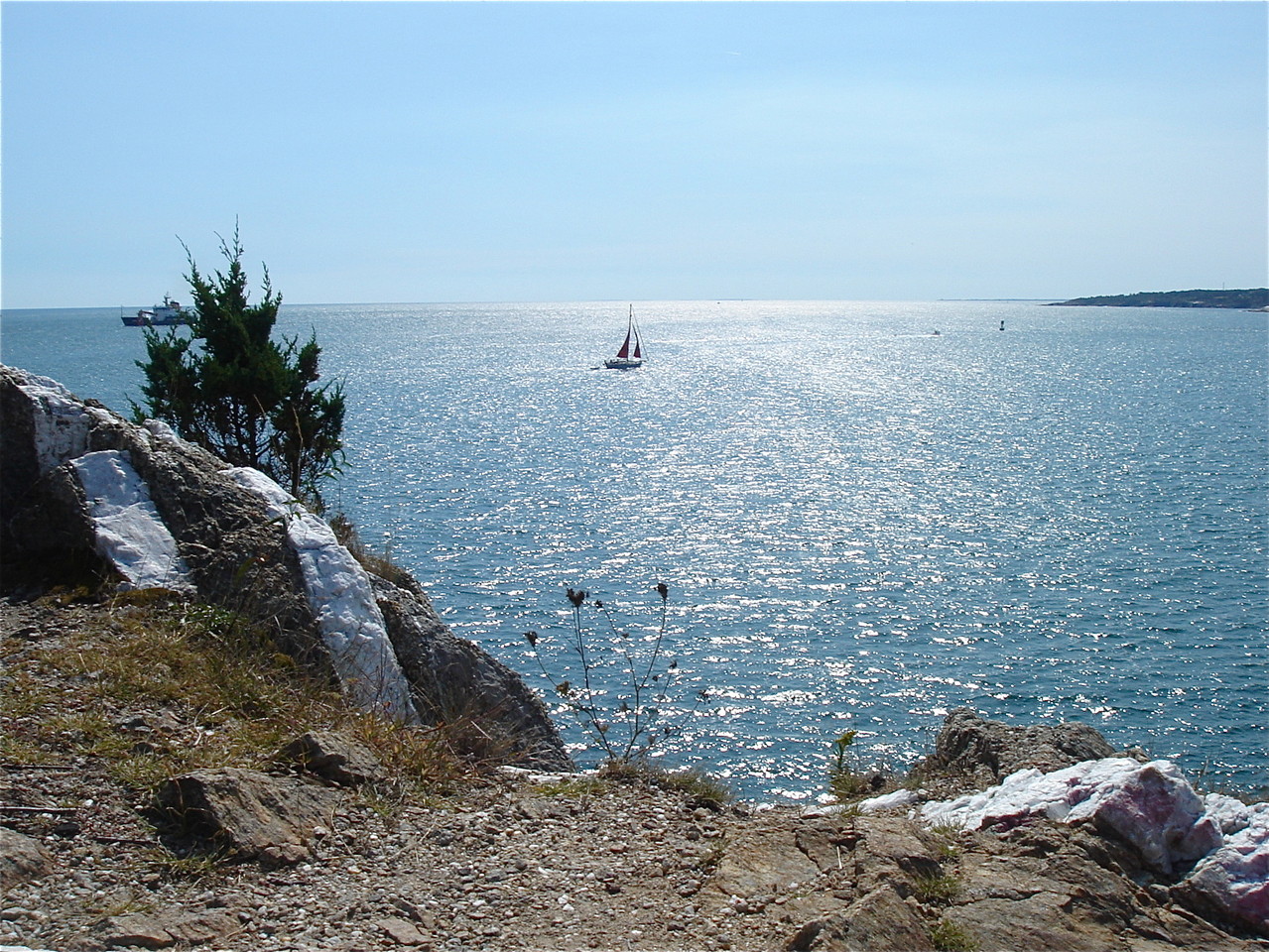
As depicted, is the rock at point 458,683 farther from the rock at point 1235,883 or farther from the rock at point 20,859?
the rock at point 1235,883

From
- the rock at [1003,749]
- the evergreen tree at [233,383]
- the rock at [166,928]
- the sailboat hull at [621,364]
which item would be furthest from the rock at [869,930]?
the sailboat hull at [621,364]

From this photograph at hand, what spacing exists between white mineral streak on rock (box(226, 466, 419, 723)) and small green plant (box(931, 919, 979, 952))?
12.6 ft

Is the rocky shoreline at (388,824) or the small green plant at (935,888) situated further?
the small green plant at (935,888)

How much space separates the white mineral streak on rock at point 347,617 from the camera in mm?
6840

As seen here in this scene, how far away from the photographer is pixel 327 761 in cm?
501

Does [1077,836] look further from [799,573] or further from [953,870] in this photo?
[799,573]

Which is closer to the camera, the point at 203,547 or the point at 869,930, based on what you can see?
the point at 869,930

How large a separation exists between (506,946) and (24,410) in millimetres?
6262

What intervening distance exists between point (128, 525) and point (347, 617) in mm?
1744

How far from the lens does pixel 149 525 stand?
7.16 m

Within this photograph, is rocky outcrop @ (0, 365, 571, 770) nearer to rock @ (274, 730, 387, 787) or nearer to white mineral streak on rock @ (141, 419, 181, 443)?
white mineral streak on rock @ (141, 419, 181, 443)

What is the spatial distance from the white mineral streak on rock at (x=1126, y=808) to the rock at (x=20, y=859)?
430 cm

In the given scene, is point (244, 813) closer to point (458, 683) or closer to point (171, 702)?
point (171, 702)

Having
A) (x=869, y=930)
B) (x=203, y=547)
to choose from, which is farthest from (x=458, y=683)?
(x=869, y=930)
